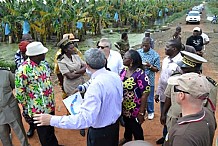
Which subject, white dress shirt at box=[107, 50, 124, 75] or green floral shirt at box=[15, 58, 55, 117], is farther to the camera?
white dress shirt at box=[107, 50, 124, 75]

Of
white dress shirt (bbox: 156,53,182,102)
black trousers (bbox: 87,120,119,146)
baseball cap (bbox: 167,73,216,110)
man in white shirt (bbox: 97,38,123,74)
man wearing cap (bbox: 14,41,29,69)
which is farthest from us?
man in white shirt (bbox: 97,38,123,74)

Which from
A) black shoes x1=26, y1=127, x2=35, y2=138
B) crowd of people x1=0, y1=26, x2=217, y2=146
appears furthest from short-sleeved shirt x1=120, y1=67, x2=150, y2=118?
black shoes x1=26, y1=127, x2=35, y2=138

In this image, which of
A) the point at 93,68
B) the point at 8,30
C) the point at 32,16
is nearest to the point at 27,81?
the point at 93,68

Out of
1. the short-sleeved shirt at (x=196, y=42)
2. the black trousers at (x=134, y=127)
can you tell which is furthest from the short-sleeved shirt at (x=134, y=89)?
the short-sleeved shirt at (x=196, y=42)

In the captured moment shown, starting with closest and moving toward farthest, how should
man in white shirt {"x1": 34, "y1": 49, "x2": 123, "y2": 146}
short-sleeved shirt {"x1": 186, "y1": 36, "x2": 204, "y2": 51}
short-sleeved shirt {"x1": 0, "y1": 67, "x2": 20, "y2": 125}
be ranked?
man in white shirt {"x1": 34, "y1": 49, "x2": 123, "y2": 146} < short-sleeved shirt {"x1": 0, "y1": 67, "x2": 20, "y2": 125} < short-sleeved shirt {"x1": 186, "y1": 36, "x2": 204, "y2": 51}

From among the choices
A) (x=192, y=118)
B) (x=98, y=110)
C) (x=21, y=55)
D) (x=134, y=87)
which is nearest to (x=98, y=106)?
(x=98, y=110)

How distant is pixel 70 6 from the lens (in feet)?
46.3

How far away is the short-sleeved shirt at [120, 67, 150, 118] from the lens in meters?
3.14

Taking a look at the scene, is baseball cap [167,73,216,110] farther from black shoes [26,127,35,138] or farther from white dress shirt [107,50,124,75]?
black shoes [26,127,35,138]

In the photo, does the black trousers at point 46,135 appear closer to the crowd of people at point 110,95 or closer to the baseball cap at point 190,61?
the crowd of people at point 110,95

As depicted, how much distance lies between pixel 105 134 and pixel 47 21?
12.2 metres

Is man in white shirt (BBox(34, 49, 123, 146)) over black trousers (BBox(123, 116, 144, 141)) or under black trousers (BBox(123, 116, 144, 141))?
over

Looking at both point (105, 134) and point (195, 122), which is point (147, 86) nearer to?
point (105, 134)

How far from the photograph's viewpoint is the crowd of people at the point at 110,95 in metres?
1.73
